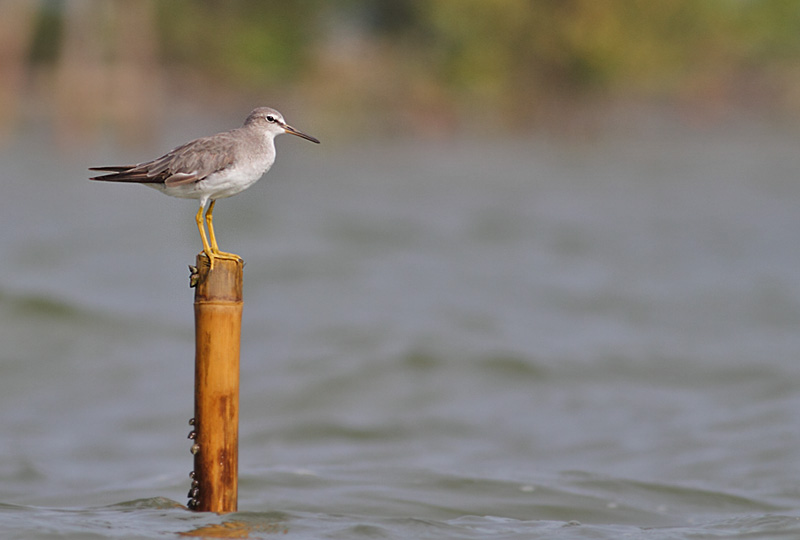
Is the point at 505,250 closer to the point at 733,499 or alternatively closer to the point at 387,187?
the point at 387,187

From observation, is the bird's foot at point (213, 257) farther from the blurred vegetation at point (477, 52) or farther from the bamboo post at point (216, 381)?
the blurred vegetation at point (477, 52)

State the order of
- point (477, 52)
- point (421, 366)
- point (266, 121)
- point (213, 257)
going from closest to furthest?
point (213, 257) → point (266, 121) → point (421, 366) → point (477, 52)

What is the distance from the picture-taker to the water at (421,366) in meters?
11.1

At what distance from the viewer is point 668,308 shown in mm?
22453

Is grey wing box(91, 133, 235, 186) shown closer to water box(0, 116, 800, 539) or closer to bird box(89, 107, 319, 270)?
bird box(89, 107, 319, 270)

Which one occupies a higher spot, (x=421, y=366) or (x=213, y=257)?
(x=421, y=366)

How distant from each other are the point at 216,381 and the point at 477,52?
209 ft

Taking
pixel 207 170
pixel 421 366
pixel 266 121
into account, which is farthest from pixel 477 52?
pixel 207 170

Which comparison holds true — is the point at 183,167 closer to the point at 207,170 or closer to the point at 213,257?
the point at 207,170

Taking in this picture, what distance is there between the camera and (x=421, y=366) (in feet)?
59.7

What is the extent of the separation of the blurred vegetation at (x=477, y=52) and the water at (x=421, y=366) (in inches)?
1201

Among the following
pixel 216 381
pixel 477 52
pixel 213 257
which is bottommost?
pixel 216 381

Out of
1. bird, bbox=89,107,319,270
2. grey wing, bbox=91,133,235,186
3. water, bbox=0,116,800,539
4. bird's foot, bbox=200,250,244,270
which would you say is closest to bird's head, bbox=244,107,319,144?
bird, bbox=89,107,319,270

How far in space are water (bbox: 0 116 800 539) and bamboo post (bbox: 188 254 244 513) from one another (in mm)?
388
